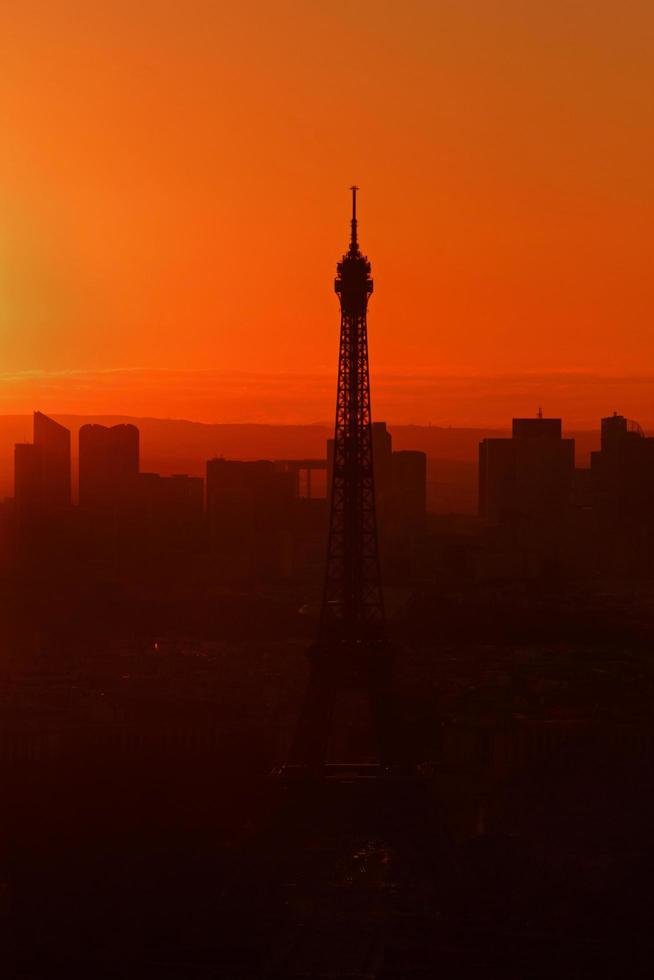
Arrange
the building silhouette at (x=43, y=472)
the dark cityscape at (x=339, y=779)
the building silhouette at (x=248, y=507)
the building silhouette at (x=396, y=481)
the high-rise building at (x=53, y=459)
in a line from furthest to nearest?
1. the high-rise building at (x=53, y=459)
2. the building silhouette at (x=396, y=481)
3. the building silhouette at (x=43, y=472)
4. the building silhouette at (x=248, y=507)
5. the dark cityscape at (x=339, y=779)

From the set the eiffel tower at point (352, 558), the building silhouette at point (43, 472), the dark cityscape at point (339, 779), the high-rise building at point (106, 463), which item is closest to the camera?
the dark cityscape at point (339, 779)

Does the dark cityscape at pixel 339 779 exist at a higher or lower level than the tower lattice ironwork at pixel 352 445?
lower

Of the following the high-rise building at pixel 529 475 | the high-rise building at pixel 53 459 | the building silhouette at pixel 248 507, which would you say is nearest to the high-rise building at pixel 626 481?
the high-rise building at pixel 529 475

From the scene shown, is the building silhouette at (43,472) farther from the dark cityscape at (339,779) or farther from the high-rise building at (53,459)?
the dark cityscape at (339,779)

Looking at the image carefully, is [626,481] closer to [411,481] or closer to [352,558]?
[411,481]

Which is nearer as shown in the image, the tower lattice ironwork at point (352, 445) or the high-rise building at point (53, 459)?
the tower lattice ironwork at point (352, 445)

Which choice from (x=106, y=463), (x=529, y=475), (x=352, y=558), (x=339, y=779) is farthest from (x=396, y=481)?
(x=339, y=779)

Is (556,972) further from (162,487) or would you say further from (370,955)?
(162,487)
